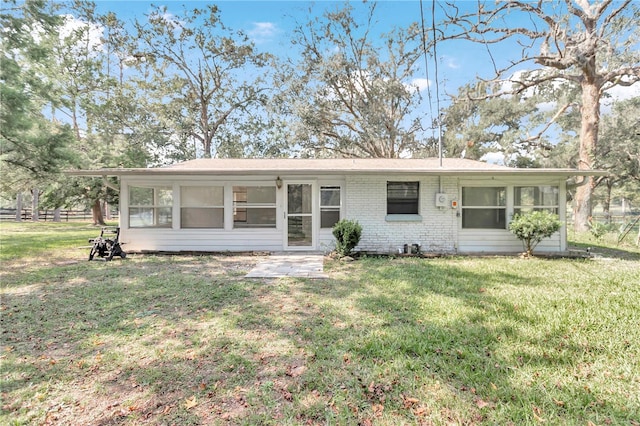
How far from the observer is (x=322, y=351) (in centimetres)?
311

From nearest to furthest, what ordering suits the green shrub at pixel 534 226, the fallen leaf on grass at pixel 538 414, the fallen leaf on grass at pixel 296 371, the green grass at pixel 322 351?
the fallen leaf on grass at pixel 538 414, the green grass at pixel 322 351, the fallen leaf on grass at pixel 296 371, the green shrub at pixel 534 226

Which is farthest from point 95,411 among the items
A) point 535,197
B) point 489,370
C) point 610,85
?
point 610,85

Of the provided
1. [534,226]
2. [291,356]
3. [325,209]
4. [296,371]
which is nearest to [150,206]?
[325,209]

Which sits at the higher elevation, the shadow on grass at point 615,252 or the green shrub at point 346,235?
the green shrub at point 346,235

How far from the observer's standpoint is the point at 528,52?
12.5 meters

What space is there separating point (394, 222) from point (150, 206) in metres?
7.32

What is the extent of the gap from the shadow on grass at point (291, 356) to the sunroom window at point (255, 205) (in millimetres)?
3811

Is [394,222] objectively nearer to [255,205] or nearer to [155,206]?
[255,205]

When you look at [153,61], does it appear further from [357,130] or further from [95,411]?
[95,411]

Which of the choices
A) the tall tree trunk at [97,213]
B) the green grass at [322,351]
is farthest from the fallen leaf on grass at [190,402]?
the tall tree trunk at [97,213]

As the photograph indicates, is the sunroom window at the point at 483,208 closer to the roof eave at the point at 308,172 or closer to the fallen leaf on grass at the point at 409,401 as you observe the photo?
the roof eave at the point at 308,172

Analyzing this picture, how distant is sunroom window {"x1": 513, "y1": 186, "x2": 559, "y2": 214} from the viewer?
8.66 m

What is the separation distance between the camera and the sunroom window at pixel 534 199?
8.66 meters

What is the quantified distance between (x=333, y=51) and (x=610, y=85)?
13.9 m
